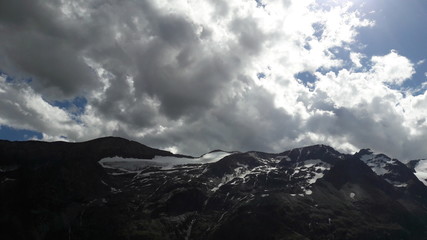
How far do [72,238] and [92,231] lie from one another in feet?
66.3

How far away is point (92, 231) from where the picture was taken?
162 m

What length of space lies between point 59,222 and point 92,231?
A: 890 inches

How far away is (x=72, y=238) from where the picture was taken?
577 ft

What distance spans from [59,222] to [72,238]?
893cm

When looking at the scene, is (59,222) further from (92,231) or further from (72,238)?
(92,231)

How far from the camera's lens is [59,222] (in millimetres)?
175375

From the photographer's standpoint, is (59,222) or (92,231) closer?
(92,231)

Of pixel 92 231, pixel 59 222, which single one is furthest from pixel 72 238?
pixel 92 231

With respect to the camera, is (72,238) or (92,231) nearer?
(92,231)
